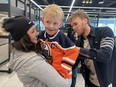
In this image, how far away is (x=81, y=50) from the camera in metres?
1.31

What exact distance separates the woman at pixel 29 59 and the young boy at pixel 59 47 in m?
0.09

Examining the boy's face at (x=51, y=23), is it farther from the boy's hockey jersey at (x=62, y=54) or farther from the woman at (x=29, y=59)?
the woman at (x=29, y=59)

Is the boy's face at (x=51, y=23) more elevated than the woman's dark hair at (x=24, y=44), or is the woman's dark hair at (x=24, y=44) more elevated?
the boy's face at (x=51, y=23)

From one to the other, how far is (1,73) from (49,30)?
4243 millimetres

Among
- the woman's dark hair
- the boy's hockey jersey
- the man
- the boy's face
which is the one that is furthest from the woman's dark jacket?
the woman's dark hair

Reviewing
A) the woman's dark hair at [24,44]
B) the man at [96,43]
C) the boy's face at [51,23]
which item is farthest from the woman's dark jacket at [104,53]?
the woman's dark hair at [24,44]

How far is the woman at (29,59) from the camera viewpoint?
107 centimetres

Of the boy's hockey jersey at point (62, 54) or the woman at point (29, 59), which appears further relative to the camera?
the boy's hockey jersey at point (62, 54)

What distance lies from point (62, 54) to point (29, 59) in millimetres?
248

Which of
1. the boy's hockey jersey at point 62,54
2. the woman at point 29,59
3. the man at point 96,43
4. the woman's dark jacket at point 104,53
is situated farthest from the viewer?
the man at point 96,43

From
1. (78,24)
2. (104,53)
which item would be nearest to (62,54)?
(104,53)

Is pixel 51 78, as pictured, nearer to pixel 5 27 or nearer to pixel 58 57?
pixel 58 57

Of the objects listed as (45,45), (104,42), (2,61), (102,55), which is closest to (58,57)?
(45,45)

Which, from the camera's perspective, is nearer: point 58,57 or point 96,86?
point 58,57
